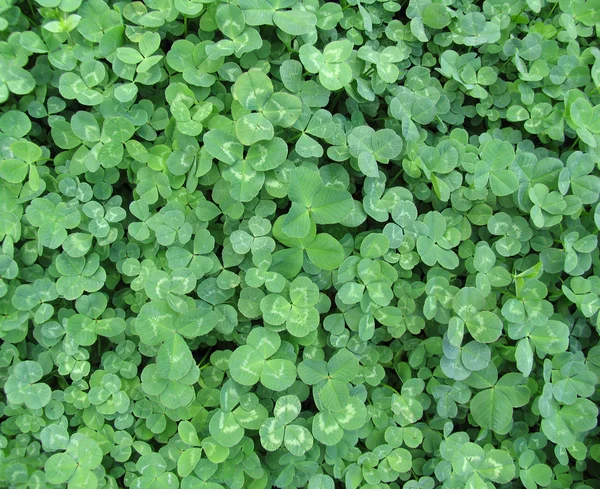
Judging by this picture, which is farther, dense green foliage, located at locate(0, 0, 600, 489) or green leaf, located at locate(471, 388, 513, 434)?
green leaf, located at locate(471, 388, 513, 434)

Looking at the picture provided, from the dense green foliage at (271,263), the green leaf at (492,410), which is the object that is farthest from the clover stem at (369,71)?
the green leaf at (492,410)

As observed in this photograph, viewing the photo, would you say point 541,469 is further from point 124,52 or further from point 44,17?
point 44,17

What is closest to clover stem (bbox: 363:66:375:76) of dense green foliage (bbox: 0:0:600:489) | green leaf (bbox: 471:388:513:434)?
dense green foliage (bbox: 0:0:600:489)

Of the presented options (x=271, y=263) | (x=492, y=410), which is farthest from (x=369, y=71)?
(x=492, y=410)

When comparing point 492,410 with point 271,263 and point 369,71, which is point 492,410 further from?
point 369,71

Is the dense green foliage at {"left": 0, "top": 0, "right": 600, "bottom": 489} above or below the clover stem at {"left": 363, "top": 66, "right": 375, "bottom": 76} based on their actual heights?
below

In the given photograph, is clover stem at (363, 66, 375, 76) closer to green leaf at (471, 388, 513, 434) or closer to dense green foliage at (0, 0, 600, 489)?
dense green foliage at (0, 0, 600, 489)

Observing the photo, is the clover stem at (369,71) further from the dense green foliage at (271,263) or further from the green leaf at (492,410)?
the green leaf at (492,410)

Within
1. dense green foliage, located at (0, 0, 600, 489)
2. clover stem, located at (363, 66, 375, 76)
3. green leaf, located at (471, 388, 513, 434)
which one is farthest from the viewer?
clover stem, located at (363, 66, 375, 76)
